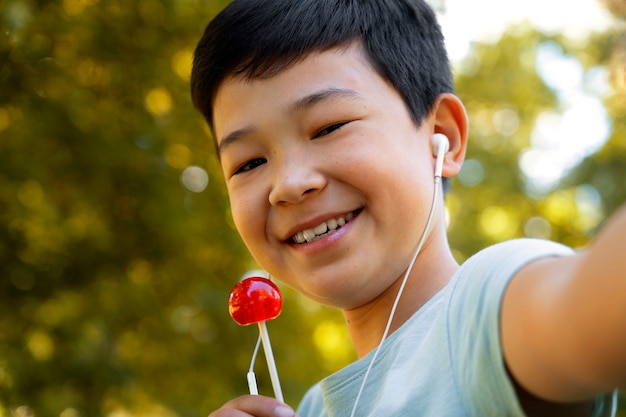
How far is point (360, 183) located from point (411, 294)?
0.26 meters

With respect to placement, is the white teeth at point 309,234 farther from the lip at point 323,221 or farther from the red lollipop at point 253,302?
the red lollipop at point 253,302

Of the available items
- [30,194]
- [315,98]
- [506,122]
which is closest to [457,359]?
[315,98]

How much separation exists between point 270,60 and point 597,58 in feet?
29.3

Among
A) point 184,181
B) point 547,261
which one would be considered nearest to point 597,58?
point 184,181

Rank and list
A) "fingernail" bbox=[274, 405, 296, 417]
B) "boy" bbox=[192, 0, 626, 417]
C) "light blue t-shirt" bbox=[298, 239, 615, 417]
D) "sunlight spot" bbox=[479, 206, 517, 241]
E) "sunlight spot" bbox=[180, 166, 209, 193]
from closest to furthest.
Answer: "light blue t-shirt" bbox=[298, 239, 615, 417] → "boy" bbox=[192, 0, 626, 417] → "fingernail" bbox=[274, 405, 296, 417] → "sunlight spot" bbox=[180, 166, 209, 193] → "sunlight spot" bbox=[479, 206, 517, 241]

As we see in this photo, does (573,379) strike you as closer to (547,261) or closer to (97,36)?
(547,261)

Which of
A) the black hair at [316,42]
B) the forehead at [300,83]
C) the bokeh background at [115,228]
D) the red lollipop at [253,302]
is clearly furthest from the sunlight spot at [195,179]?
the red lollipop at [253,302]

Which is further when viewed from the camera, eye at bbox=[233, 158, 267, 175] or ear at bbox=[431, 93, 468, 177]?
ear at bbox=[431, 93, 468, 177]

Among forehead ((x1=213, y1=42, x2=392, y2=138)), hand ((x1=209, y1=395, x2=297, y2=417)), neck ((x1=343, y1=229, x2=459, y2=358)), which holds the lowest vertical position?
hand ((x1=209, y1=395, x2=297, y2=417))

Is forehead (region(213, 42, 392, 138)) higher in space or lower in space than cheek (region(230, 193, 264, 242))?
higher

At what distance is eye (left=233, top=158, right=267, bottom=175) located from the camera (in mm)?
1683

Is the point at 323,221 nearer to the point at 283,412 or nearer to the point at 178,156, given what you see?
the point at 283,412

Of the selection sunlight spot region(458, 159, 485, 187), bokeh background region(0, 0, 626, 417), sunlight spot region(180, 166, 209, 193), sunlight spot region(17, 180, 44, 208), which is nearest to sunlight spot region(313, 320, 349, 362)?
bokeh background region(0, 0, 626, 417)

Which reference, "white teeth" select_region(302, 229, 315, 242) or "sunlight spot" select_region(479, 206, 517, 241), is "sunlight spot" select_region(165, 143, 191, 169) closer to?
"white teeth" select_region(302, 229, 315, 242)
